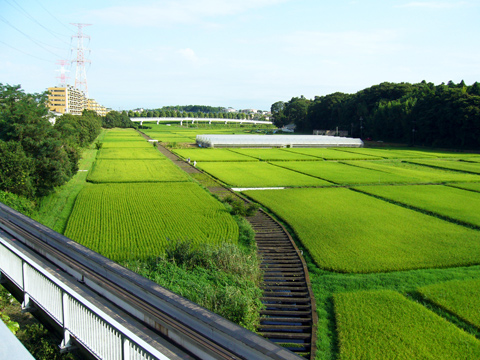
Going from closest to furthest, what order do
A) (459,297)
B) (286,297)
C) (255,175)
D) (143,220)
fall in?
(459,297) → (286,297) → (143,220) → (255,175)

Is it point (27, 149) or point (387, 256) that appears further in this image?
point (27, 149)

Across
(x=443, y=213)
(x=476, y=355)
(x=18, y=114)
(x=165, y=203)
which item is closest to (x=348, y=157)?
(x=443, y=213)

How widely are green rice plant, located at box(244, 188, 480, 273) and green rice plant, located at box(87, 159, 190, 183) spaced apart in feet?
33.2

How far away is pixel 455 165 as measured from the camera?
131 ft

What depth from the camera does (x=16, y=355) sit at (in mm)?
3158

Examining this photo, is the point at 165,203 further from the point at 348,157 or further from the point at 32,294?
the point at 348,157

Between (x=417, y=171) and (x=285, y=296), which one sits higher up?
(x=417, y=171)

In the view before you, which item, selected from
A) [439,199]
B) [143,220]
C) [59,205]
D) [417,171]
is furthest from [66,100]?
[439,199]

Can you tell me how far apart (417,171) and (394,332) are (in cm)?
3035

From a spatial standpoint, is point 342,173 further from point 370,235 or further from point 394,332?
point 394,332

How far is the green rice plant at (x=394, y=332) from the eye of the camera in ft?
25.7

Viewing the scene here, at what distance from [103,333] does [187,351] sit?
1.16m

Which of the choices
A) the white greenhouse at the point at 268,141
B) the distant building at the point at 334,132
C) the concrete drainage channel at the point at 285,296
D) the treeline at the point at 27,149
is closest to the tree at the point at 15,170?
the treeline at the point at 27,149

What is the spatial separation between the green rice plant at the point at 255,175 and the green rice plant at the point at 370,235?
5.19 metres
